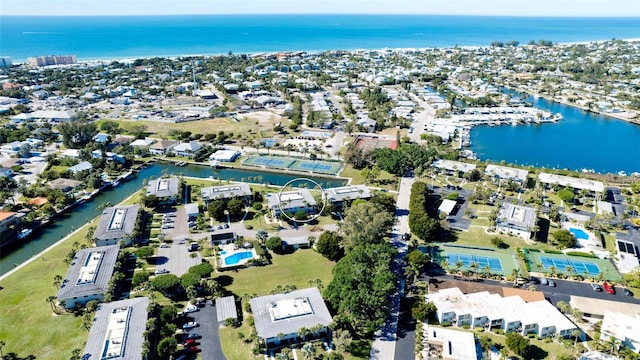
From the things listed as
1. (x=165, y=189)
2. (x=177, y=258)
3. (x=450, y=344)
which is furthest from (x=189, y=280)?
(x=450, y=344)

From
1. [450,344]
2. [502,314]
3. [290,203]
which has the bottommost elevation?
[450,344]

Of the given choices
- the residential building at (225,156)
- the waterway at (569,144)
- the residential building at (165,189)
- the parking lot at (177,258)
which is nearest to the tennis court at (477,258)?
the parking lot at (177,258)

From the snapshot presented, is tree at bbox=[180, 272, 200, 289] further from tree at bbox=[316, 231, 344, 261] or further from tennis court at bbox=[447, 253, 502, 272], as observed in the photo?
tennis court at bbox=[447, 253, 502, 272]

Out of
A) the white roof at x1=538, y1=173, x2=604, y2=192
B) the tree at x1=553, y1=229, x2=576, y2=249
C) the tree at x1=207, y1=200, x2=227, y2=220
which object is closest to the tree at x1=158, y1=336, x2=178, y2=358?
the tree at x1=207, y1=200, x2=227, y2=220

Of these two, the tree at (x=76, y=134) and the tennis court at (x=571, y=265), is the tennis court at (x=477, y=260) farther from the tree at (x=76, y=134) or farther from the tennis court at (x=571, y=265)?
the tree at (x=76, y=134)

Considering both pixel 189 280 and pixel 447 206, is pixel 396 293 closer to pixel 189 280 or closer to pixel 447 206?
pixel 189 280

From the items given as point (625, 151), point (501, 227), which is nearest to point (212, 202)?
point (501, 227)
